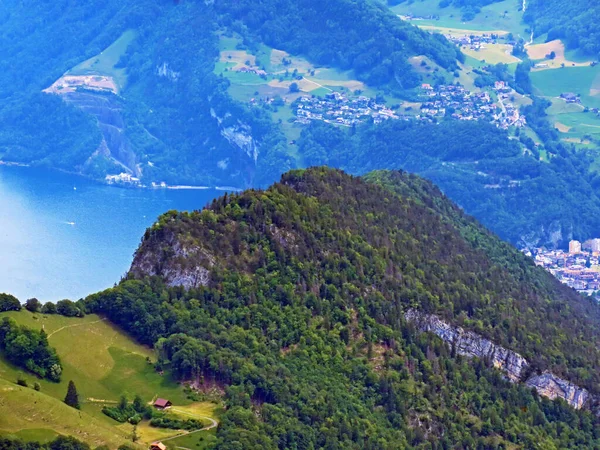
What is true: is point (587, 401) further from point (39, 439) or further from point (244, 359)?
point (39, 439)

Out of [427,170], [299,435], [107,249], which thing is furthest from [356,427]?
[427,170]

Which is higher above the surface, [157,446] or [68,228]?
[68,228]

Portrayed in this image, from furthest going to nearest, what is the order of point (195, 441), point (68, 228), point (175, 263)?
1. point (68, 228)
2. point (175, 263)
3. point (195, 441)

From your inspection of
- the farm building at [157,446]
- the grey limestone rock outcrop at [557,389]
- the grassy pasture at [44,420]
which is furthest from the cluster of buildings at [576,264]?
the grassy pasture at [44,420]

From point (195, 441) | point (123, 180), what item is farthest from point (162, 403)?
point (123, 180)

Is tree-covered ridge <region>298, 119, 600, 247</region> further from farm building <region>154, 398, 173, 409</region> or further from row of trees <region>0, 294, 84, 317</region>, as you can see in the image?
farm building <region>154, 398, 173, 409</region>

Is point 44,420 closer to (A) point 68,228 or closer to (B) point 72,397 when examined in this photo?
(B) point 72,397
